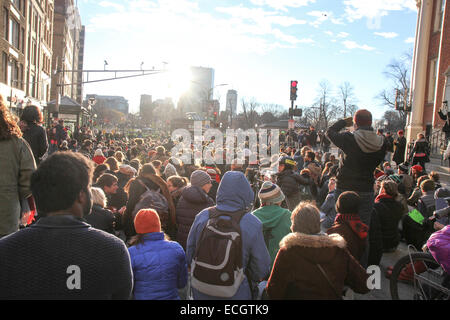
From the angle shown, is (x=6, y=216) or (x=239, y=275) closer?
(x=239, y=275)

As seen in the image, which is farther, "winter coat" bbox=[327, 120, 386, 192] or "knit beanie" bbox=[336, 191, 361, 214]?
"winter coat" bbox=[327, 120, 386, 192]

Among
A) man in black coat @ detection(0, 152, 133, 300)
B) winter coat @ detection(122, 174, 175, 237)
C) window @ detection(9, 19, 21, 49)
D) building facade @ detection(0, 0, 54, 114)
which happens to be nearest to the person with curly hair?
winter coat @ detection(122, 174, 175, 237)

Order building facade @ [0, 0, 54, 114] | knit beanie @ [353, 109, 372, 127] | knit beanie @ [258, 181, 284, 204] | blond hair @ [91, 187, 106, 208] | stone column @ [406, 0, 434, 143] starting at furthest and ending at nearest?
building facade @ [0, 0, 54, 114] < stone column @ [406, 0, 434, 143] < blond hair @ [91, 187, 106, 208] < knit beanie @ [353, 109, 372, 127] < knit beanie @ [258, 181, 284, 204]

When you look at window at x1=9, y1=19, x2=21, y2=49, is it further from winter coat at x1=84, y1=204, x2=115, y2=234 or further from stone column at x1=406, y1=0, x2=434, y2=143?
winter coat at x1=84, y1=204, x2=115, y2=234

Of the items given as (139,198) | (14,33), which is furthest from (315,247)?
(14,33)

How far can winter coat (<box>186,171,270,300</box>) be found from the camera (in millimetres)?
3268

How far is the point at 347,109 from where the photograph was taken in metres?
77.2


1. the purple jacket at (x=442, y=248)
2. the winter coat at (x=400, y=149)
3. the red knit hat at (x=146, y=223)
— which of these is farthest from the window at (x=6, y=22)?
the purple jacket at (x=442, y=248)

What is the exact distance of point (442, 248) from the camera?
4.08 m

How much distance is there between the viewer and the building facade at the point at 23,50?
92.1 ft

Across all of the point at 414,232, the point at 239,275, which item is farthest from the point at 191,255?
the point at 414,232

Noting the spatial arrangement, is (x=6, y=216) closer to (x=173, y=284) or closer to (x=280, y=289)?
(x=173, y=284)

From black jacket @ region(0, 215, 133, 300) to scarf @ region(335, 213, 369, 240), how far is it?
330cm
